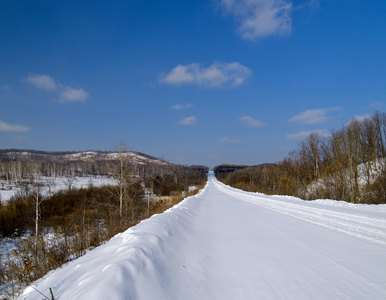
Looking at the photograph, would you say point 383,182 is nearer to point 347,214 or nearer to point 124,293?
point 347,214

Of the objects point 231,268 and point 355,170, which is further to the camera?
point 355,170

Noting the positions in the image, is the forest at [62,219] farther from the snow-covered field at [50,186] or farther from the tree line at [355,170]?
the tree line at [355,170]

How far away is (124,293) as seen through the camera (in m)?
2.82

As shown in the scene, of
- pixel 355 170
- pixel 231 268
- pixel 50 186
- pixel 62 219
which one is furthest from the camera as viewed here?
pixel 50 186

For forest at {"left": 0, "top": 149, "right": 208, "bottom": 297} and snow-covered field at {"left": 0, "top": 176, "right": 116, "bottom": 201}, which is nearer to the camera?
forest at {"left": 0, "top": 149, "right": 208, "bottom": 297}

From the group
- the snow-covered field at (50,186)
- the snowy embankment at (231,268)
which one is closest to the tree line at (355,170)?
the snowy embankment at (231,268)

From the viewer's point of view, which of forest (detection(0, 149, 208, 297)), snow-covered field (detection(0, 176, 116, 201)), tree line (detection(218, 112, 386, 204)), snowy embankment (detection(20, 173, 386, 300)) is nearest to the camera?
snowy embankment (detection(20, 173, 386, 300))

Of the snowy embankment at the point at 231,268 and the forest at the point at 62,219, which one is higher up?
the snowy embankment at the point at 231,268

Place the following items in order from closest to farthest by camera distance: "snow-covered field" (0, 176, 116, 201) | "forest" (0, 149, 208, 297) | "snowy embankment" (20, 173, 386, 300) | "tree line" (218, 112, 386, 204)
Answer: "snowy embankment" (20, 173, 386, 300), "forest" (0, 149, 208, 297), "tree line" (218, 112, 386, 204), "snow-covered field" (0, 176, 116, 201)

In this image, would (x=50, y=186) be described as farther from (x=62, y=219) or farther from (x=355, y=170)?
(x=355, y=170)

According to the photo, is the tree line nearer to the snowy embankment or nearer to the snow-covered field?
the snowy embankment

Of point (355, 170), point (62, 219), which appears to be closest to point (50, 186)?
point (62, 219)

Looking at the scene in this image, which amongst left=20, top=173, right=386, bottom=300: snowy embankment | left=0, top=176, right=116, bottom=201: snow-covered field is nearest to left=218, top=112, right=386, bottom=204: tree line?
left=20, top=173, right=386, bottom=300: snowy embankment

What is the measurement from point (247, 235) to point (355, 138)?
17011mm
